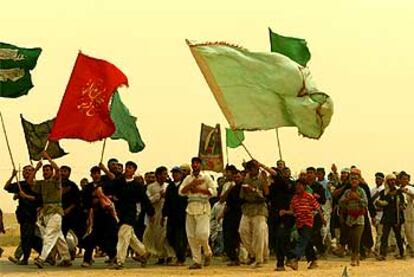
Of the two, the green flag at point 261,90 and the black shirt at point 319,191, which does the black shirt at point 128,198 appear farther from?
the black shirt at point 319,191

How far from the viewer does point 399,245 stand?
19.8 meters

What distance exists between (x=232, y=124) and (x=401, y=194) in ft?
17.5

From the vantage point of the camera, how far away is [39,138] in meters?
18.8

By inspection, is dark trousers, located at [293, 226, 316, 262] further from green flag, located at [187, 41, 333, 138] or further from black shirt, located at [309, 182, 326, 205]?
black shirt, located at [309, 182, 326, 205]

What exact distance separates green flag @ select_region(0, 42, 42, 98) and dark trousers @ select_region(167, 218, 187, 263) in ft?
12.0

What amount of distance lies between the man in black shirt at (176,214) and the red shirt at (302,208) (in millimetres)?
2006

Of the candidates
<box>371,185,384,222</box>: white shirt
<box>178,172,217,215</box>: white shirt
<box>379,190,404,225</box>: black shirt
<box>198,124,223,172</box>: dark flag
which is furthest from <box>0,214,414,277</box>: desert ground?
<box>198,124,223,172</box>: dark flag

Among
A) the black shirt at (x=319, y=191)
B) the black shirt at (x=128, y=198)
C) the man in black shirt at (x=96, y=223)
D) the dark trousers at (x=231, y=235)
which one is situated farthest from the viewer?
the black shirt at (x=319, y=191)

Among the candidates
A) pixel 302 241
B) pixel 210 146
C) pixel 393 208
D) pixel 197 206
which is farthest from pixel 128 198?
pixel 393 208

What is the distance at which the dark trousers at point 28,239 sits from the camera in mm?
17016

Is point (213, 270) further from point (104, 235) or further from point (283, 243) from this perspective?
point (104, 235)

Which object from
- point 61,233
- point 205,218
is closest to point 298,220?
point 205,218

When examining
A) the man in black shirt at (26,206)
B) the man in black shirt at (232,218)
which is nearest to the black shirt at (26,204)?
the man in black shirt at (26,206)

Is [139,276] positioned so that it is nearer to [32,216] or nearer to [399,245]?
[32,216]
